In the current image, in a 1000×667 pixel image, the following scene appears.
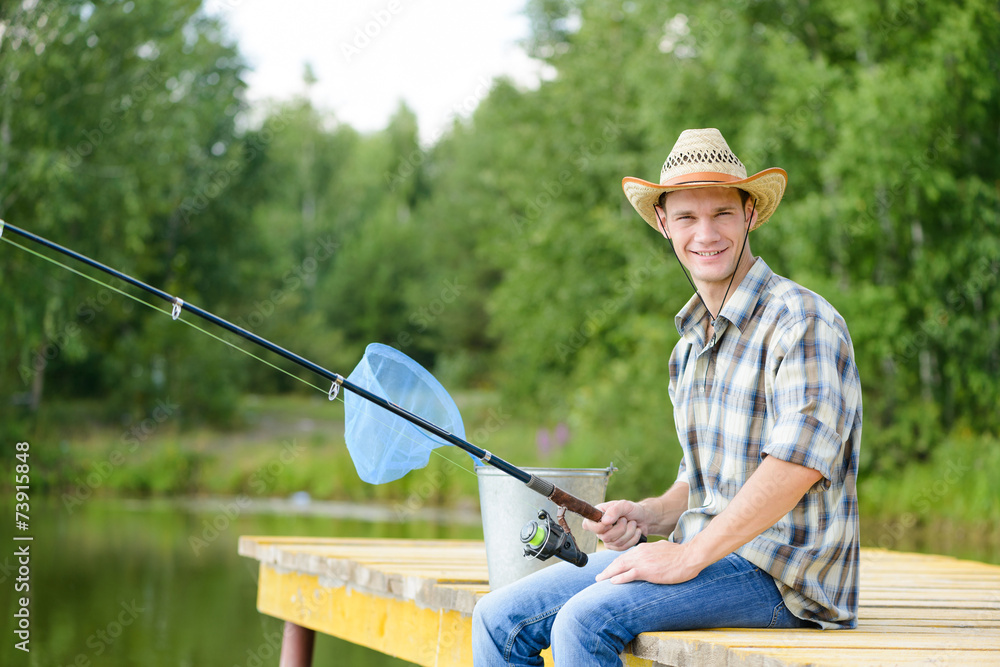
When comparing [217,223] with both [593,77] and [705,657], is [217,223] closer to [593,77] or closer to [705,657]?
[593,77]

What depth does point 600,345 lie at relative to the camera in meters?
15.4

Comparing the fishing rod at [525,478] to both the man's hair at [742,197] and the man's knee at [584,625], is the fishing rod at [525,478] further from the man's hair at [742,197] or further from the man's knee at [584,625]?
the man's hair at [742,197]

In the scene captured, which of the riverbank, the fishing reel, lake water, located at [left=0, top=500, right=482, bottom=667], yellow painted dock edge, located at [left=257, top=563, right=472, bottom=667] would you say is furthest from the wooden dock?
the riverbank

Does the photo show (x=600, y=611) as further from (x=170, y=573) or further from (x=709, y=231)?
(x=170, y=573)

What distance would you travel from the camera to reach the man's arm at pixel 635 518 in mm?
2252

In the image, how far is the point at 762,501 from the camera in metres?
1.85

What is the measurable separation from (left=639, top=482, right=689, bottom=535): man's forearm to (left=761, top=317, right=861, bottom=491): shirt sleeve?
0.37m

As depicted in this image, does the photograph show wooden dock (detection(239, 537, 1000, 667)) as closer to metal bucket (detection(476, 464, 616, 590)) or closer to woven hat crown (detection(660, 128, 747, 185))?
metal bucket (detection(476, 464, 616, 590))

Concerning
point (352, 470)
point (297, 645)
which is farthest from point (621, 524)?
point (352, 470)

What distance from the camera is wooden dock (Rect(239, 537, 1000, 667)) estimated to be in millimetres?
1866

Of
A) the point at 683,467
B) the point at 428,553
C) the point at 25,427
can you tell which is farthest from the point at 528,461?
the point at 683,467

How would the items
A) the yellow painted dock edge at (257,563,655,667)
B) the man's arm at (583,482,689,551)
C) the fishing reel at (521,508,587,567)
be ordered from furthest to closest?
the yellow painted dock edge at (257,563,655,667) < the man's arm at (583,482,689,551) < the fishing reel at (521,508,587,567)

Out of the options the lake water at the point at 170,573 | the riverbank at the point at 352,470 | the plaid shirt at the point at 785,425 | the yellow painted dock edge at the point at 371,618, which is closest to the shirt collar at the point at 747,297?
the plaid shirt at the point at 785,425

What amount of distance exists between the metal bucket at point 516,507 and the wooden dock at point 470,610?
18 cm
